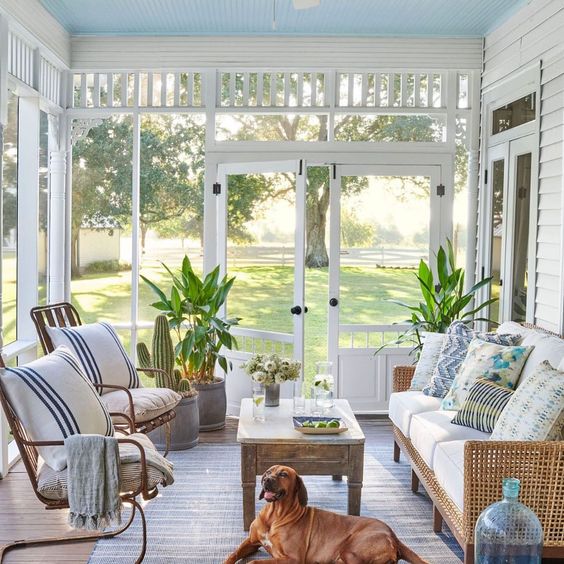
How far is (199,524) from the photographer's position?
13.7 ft

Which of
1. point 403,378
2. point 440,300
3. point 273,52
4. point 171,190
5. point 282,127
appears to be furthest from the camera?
point 171,190

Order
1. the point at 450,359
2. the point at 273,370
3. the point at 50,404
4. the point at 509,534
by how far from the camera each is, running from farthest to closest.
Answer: the point at 450,359, the point at 273,370, the point at 50,404, the point at 509,534

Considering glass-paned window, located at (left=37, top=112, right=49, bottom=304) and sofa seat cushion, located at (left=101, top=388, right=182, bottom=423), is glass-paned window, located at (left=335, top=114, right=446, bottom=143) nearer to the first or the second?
glass-paned window, located at (left=37, top=112, right=49, bottom=304)

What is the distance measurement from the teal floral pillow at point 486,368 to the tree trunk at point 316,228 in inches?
83.8

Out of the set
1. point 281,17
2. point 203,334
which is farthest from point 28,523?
point 281,17

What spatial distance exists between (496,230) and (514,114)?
3.00 feet

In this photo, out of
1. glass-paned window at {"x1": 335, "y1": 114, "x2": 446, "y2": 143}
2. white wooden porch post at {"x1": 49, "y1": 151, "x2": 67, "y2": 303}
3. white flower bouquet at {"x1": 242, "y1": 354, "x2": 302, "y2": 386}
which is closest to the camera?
white flower bouquet at {"x1": 242, "y1": 354, "x2": 302, "y2": 386}

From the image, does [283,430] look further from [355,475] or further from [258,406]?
[355,475]

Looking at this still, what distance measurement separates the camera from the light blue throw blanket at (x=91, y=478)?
3.47 m

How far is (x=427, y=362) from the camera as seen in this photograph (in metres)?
5.13

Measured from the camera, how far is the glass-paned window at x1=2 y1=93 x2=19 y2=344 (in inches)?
213

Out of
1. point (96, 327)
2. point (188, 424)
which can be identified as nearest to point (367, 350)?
point (188, 424)

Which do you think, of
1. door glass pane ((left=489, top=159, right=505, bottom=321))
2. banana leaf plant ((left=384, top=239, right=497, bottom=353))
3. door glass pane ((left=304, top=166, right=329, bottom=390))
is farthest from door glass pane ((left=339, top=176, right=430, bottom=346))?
door glass pane ((left=489, top=159, right=505, bottom=321))

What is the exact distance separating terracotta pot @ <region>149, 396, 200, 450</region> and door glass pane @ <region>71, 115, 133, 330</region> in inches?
156
